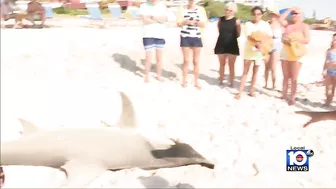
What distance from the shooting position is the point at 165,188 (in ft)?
5.24

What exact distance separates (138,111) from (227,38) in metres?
0.86

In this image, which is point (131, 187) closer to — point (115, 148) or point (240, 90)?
point (115, 148)

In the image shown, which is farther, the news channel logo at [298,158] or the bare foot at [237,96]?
the bare foot at [237,96]

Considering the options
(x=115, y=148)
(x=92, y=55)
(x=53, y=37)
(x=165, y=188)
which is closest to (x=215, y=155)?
(x=165, y=188)

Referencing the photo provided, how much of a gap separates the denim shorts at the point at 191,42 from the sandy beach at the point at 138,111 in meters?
0.08

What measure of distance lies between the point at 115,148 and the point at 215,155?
15.2 inches

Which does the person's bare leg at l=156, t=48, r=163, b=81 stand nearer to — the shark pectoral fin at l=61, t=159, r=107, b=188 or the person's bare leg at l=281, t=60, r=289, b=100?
the shark pectoral fin at l=61, t=159, r=107, b=188

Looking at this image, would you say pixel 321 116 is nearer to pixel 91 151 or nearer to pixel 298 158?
pixel 298 158

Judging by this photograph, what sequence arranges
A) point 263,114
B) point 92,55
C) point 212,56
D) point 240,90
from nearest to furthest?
point 92,55
point 263,114
point 240,90
point 212,56

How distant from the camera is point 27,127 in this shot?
1.50 meters

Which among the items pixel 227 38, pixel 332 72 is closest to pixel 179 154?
pixel 227 38

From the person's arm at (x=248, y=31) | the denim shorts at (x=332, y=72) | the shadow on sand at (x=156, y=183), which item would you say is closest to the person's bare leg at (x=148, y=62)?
the shadow on sand at (x=156, y=183)

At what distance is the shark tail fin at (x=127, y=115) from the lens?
157 cm

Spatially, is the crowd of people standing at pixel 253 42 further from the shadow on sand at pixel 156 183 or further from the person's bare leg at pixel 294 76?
the shadow on sand at pixel 156 183
